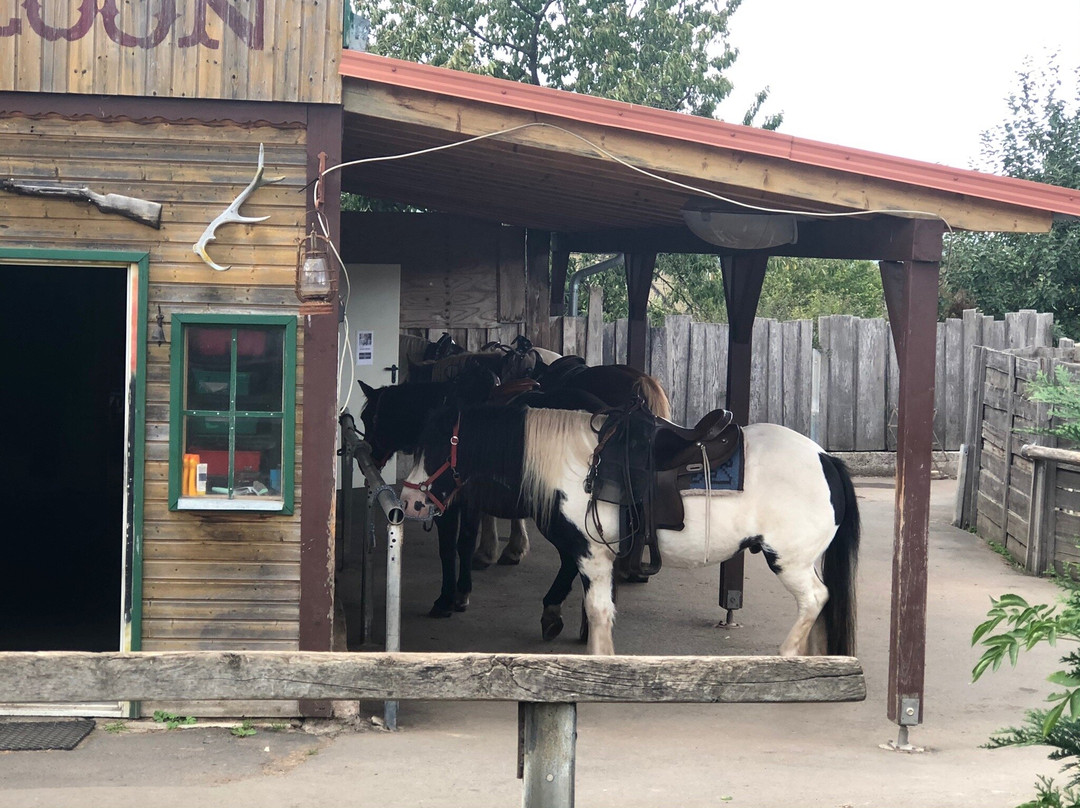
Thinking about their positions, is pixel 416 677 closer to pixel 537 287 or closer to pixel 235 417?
pixel 235 417

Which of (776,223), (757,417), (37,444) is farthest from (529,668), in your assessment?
(757,417)

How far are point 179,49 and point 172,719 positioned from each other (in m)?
3.26

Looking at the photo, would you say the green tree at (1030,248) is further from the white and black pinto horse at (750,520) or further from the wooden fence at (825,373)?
the white and black pinto horse at (750,520)

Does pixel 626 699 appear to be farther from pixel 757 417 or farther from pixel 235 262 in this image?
pixel 757 417

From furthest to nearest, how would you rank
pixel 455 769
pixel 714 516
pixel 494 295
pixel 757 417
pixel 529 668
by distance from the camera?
pixel 757 417 → pixel 494 295 → pixel 714 516 → pixel 455 769 → pixel 529 668

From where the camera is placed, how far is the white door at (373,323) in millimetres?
11195

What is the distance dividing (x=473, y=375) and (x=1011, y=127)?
13116 mm

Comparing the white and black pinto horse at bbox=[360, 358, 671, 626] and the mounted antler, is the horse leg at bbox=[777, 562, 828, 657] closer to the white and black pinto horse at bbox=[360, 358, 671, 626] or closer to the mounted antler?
the white and black pinto horse at bbox=[360, 358, 671, 626]

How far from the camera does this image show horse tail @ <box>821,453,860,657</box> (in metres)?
6.45

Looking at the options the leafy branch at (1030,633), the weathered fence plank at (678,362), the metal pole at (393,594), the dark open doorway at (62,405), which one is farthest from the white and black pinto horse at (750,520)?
the weathered fence plank at (678,362)

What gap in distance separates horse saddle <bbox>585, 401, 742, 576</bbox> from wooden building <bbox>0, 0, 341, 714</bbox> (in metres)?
1.55

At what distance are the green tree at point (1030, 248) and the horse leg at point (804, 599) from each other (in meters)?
12.2

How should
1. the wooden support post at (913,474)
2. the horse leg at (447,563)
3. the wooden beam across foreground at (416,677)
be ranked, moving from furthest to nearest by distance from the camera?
the horse leg at (447,563) → the wooden support post at (913,474) → the wooden beam across foreground at (416,677)

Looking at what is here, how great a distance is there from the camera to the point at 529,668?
325 centimetres
